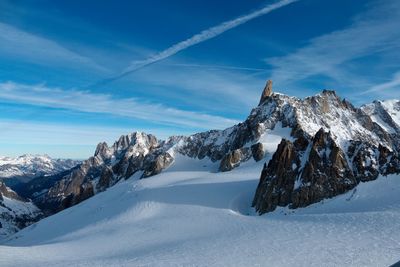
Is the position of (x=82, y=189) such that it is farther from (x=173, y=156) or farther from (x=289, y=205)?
(x=289, y=205)

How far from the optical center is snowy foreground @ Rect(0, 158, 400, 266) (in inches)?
1204

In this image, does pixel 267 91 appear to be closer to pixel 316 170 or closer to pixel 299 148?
pixel 299 148

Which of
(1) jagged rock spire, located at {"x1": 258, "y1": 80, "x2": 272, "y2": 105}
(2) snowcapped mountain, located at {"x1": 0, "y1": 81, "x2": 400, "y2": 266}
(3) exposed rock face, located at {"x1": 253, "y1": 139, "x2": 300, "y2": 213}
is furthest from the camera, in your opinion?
(1) jagged rock spire, located at {"x1": 258, "y1": 80, "x2": 272, "y2": 105}

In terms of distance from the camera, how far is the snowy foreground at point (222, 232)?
30578 millimetres

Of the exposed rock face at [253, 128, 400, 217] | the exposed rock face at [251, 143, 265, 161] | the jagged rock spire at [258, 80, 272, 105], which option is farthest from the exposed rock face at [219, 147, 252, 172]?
the jagged rock spire at [258, 80, 272, 105]

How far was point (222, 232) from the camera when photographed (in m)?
44.6

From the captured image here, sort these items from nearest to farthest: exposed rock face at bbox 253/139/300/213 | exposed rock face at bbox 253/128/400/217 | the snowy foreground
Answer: the snowy foreground
exposed rock face at bbox 253/128/400/217
exposed rock face at bbox 253/139/300/213

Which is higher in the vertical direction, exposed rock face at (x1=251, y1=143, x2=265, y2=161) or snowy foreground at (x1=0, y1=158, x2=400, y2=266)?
exposed rock face at (x1=251, y1=143, x2=265, y2=161)

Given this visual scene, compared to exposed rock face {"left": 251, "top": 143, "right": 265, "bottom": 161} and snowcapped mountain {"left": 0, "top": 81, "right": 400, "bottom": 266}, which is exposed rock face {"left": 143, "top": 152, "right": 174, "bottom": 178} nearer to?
snowcapped mountain {"left": 0, "top": 81, "right": 400, "bottom": 266}

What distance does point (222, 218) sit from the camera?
54.2 meters

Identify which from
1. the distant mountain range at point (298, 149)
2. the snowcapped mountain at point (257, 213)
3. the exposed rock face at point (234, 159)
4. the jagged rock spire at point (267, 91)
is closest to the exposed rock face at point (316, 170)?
the distant mountain range at point (298, 149)

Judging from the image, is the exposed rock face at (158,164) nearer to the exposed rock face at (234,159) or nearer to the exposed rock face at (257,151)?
the exposed rock face at (234,159)

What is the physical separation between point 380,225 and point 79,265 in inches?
1061

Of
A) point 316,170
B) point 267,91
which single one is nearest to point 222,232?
point 316,170
